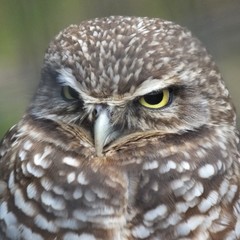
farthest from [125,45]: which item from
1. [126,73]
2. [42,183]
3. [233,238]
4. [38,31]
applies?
[38,31]

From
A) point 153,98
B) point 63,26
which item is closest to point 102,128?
point 153,98

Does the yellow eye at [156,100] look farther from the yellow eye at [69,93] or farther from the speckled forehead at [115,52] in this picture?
the yellow eye at [69,93]

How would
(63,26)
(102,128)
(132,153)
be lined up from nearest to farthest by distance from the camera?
(102,128), (132,153), (63,26)

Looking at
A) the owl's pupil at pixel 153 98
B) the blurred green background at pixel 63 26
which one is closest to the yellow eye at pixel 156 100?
the owl's pupil at pixel 153 98

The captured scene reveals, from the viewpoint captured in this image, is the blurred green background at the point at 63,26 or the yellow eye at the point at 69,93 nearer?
the yellow eye at the point at 69,93

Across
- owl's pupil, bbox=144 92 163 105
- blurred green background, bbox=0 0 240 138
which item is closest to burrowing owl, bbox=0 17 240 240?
owl's pupil, bbox=144 92 163 105

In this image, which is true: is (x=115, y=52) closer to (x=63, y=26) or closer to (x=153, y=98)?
(x=153, y=98)

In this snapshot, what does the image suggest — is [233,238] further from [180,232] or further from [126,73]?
[126,73]
